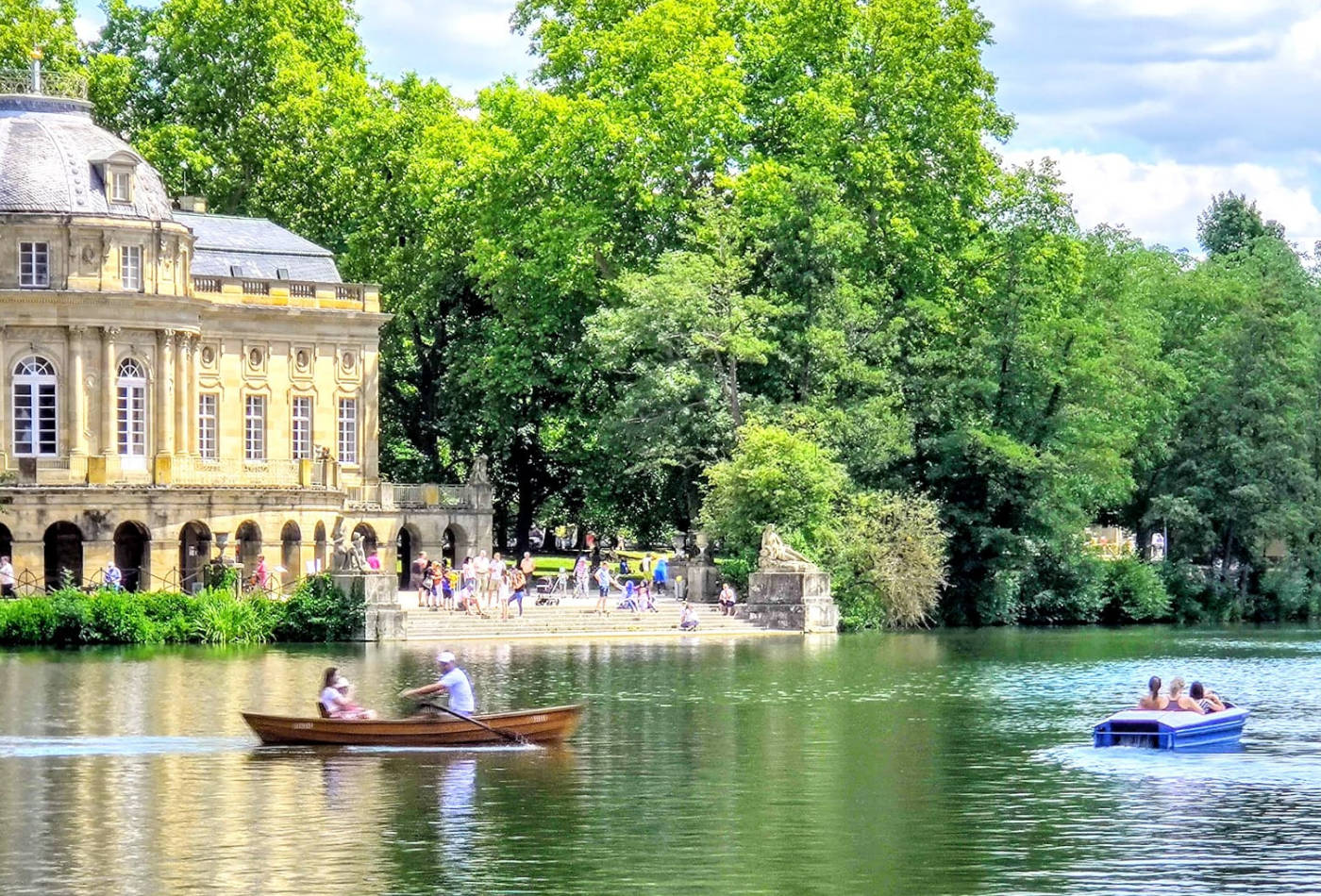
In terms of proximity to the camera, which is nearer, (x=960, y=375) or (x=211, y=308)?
(x=211, y=308)

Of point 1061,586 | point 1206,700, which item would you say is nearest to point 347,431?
point 1061,586

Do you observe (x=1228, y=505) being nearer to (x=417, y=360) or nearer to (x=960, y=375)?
(x=960, y=375)

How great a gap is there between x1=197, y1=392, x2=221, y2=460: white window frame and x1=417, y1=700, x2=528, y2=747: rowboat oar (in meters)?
36.7

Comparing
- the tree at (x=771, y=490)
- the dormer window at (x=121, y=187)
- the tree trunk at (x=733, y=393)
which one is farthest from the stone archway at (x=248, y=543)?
the tree trunk at (x=733, y=393)

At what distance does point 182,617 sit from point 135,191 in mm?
14769

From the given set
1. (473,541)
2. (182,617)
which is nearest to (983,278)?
(473,541)

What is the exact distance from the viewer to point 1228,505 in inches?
3324

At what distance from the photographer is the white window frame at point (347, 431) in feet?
246

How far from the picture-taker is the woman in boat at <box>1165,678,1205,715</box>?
36750 millimetres

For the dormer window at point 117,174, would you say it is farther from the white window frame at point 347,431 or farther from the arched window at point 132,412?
the white window frame at point 347,431

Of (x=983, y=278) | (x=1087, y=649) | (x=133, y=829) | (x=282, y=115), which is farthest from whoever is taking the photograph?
(x=282, y=115)

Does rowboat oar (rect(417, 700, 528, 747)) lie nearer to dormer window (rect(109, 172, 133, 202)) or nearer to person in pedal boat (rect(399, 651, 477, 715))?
person in pedal boat (rect(399, 651, 477, 715))

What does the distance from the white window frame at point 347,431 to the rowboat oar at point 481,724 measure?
3979 cm

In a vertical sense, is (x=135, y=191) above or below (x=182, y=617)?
above
